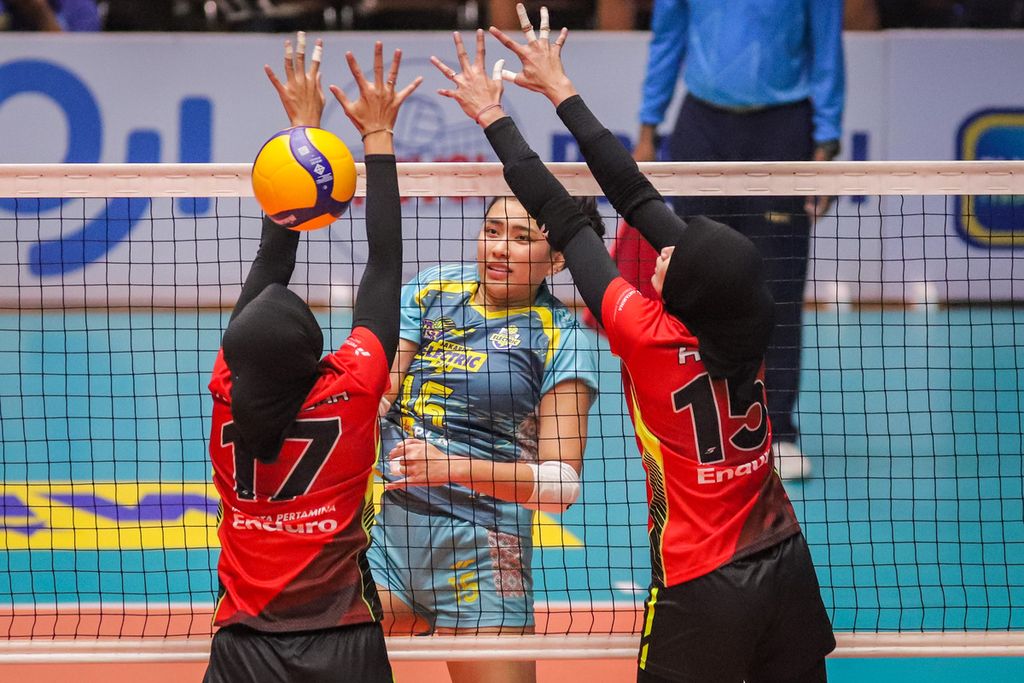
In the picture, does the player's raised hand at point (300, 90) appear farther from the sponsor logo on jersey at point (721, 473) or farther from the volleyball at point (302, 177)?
the sponsor logo on jersey at point (721, 473)

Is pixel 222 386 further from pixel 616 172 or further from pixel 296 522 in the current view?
pixel 616 172

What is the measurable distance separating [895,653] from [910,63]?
6.74m

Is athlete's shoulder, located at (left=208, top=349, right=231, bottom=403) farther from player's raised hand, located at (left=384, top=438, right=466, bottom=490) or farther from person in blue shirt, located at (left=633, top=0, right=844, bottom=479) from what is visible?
person in blue shirt, located at (left=633, top=0, right=844, bottom=479)

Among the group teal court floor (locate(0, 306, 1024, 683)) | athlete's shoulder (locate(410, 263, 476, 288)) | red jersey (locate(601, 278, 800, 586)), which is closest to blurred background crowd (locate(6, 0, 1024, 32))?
teal court floor (locate(0, 306, 1024, 683))

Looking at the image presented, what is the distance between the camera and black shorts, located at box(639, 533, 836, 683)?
2768 mm

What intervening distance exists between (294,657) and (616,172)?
1.55 metres

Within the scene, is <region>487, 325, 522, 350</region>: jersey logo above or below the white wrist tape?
above

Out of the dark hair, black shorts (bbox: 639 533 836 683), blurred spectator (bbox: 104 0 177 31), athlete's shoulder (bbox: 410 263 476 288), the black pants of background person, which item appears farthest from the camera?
blurred spectator (bbox: 104 0 177 31)

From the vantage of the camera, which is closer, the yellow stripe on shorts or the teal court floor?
the yellow stripe on shorts

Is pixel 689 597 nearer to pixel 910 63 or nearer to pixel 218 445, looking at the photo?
pixel 218 445

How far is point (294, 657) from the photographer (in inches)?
106

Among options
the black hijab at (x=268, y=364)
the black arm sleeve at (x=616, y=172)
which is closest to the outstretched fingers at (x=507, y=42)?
the black arm sleeve at (x=616, y=172)

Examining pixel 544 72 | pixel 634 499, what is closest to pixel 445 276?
pixel 544 72

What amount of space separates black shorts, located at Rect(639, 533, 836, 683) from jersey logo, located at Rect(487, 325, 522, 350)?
999mm
